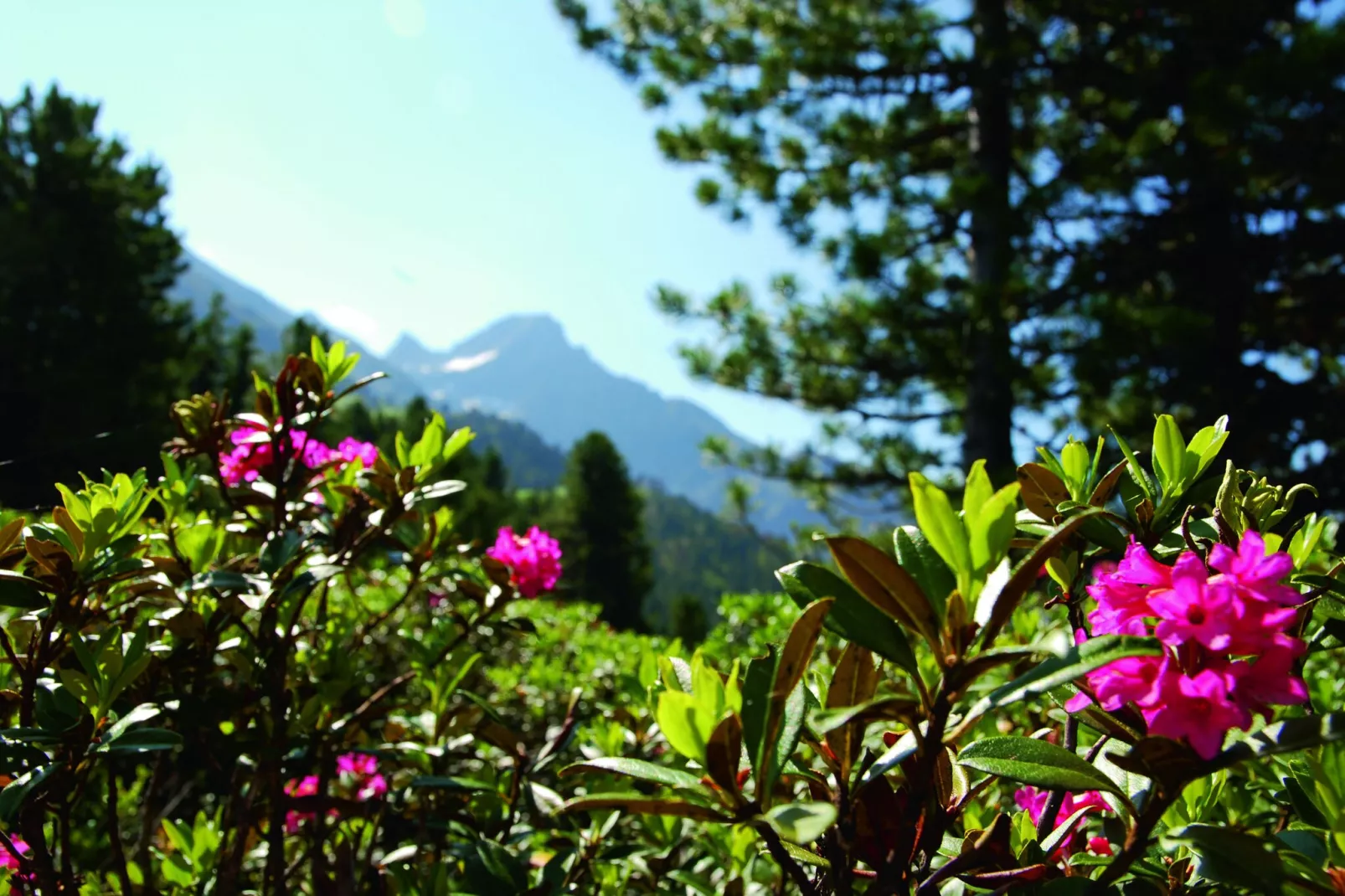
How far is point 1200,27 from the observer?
6.54 metres

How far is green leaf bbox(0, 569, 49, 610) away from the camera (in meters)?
0.79

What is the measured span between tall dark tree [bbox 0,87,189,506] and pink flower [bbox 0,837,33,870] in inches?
493

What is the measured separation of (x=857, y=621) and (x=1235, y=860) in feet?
0.82

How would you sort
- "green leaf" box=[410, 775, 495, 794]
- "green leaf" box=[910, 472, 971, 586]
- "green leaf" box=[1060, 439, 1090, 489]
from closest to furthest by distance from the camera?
"green leaf" box=[910, 472, 971, 586]
"green leaf" box=[1060, 439, 1090, 489]
"green leaf" box=[410, 775, 495, 794]

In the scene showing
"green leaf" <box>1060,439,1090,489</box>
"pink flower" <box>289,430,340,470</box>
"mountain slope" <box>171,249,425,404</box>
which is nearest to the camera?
"green leaf" <box>1060,439,1090,489</box>

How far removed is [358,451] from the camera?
4.72 ft

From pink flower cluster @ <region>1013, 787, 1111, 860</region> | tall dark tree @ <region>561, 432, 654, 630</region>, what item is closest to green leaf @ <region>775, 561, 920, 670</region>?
pink flower cluster @ <region>1013, 787, 1111, 860</region>

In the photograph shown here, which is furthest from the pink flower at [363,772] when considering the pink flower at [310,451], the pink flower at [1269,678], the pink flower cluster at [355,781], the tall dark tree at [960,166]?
the tall dark tree at [960,166]

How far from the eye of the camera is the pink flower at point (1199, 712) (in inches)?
17.3

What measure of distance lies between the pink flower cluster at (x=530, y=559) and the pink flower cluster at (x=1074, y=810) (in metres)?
0.94

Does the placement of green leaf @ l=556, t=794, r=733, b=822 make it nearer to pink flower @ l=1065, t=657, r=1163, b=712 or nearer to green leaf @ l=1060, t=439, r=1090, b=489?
pink flower @ l=1065, t=657, r=1163, b=712

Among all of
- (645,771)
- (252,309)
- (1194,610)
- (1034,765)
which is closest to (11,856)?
(645,771)

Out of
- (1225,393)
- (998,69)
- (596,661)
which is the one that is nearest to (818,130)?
(998,69)

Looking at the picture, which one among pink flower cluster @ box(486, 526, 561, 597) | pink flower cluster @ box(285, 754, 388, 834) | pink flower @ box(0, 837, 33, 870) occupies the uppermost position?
pink flower cluster @ box(486, 526, 561, 597)
